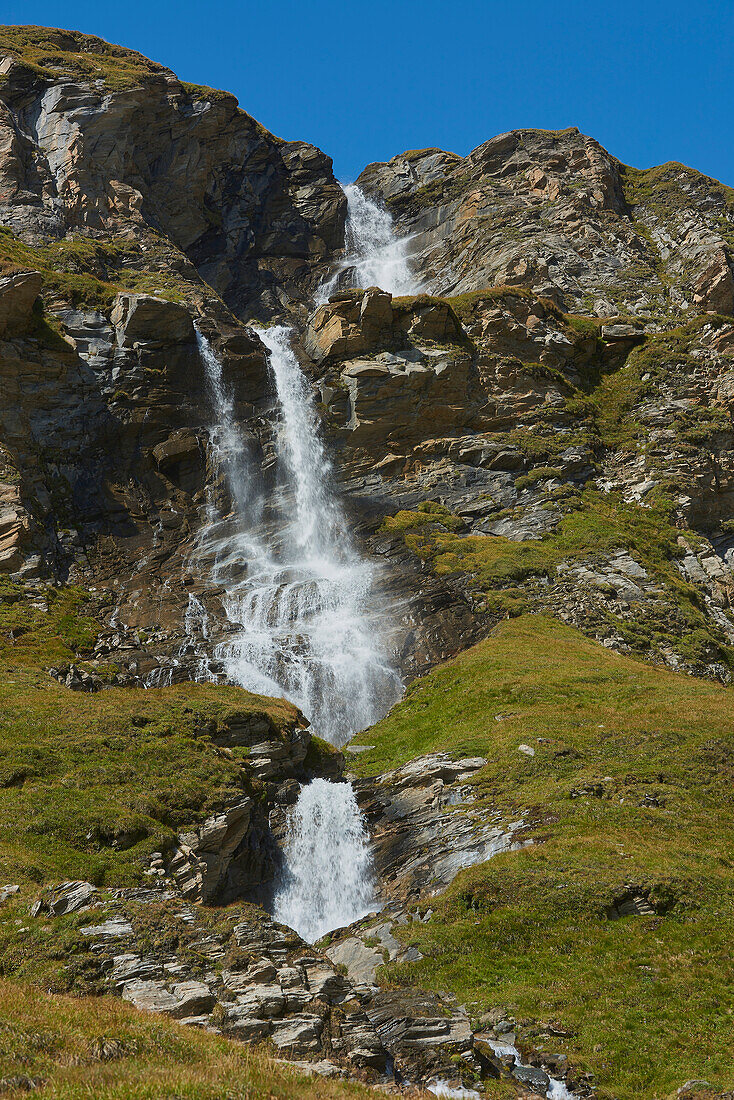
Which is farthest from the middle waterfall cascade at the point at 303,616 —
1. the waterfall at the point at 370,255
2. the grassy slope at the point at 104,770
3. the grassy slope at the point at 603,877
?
the waterfall at the point at 370,255

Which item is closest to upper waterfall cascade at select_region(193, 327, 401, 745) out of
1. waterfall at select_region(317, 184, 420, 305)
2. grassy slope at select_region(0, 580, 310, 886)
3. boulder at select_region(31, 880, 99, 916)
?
grassy slope at select_region(0, 580, 310, 886)

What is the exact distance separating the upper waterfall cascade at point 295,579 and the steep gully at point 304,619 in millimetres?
72

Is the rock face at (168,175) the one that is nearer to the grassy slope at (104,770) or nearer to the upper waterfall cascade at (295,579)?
the upper waterfall cascade at (295,579)

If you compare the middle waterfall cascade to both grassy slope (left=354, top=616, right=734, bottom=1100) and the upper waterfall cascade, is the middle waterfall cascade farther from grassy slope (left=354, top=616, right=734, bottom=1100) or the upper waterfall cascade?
grassy slope (left=354, top=616, right=734, bottom=1100)

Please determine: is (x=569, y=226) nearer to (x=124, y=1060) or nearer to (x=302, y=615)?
(x=302, y=615)

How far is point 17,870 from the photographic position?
16625 millimetres

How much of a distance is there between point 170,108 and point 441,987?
90224 millimetres

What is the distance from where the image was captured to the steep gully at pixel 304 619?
2348cm

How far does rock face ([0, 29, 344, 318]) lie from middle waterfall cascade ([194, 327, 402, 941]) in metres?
26.1

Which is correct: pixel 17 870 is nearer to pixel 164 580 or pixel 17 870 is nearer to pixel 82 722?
pixel 82 722

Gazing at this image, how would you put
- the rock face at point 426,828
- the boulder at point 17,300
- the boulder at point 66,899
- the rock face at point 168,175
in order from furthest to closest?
the rock face at point 168,175 → the boulder at point 17,300 → the rock face at point 426,828 → the boulder at point 66,899

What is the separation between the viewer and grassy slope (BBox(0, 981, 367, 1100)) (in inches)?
313

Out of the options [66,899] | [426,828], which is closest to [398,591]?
[426,828]

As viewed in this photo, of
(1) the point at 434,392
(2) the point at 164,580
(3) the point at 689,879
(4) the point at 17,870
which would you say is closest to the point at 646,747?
(3) the point at 689,879
